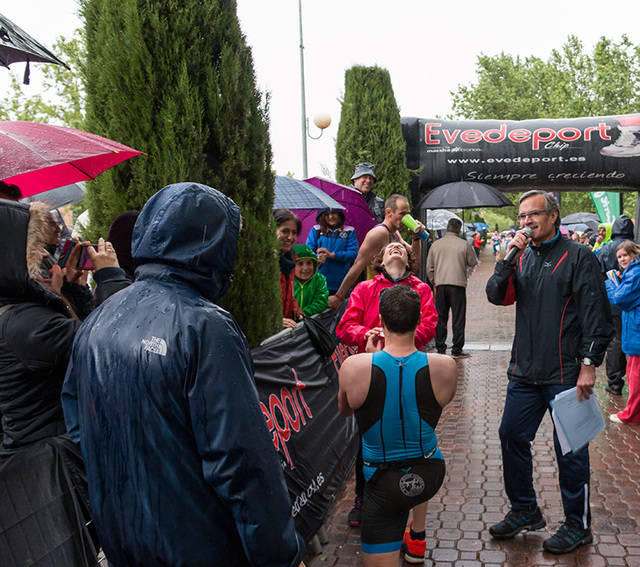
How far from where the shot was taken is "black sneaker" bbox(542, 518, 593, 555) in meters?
4.06

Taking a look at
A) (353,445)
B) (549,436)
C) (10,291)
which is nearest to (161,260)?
(10,291)

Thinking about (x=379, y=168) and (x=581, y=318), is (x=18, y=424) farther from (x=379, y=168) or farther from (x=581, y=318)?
(x=379, y=168)

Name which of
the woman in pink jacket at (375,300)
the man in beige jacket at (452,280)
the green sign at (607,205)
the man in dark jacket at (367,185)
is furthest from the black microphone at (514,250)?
the green sign at (607,205)

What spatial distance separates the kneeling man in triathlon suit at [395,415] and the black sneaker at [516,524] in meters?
1.34

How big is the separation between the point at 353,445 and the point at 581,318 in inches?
94.3

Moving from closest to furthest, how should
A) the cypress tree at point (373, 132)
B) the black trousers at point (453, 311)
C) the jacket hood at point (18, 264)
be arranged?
the jacket hood at point (18, 264) → the black trousers at point (453, 311) → the cypress tree at point (373, 132)

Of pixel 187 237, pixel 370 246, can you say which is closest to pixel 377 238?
pixel 370 246

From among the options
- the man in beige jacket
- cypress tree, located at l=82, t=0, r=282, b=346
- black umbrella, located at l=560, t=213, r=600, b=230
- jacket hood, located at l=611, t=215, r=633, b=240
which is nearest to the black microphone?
cypress tree, located at l=82, t=0, r=282, b=346

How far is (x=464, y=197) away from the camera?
10594 millimetres

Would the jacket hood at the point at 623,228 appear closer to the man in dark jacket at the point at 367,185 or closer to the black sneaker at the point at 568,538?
the man in dark jacket at the point at 367,185

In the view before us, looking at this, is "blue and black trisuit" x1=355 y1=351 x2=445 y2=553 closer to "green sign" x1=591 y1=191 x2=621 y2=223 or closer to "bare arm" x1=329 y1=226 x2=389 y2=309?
"bare arm" x1=329 y1=226 x2=389 y2=309

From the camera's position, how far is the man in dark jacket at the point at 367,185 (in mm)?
8680

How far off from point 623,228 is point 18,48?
7.54 metres

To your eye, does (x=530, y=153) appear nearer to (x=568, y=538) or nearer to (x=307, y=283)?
(x=307, y=283)
